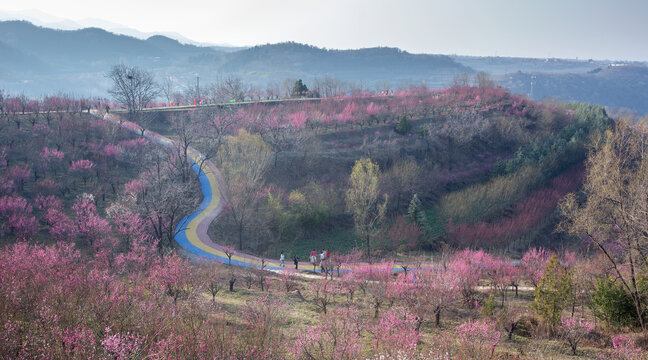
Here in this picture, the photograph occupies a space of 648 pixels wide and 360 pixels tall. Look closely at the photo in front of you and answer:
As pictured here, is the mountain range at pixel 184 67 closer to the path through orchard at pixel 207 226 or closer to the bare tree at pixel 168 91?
the bare tree at pixel 168 91

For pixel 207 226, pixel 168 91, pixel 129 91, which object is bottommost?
pixel 207 226

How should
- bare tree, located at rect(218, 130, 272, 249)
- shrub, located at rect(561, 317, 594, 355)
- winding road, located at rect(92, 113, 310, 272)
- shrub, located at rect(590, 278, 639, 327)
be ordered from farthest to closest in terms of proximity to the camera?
bare tree, located at rect(218, 130, 272, 249) < winding road, located at rect(92, 113, 310, 272) < shrub, located at rect(590, 278, 639, 327) < shrub, located at rect(561, 317, 594, 355)

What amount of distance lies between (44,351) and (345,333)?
22.4ft

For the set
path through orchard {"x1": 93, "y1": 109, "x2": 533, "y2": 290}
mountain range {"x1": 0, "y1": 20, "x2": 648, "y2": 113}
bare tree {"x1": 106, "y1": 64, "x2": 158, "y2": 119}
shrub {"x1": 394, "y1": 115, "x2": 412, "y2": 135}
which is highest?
mountain range {"x1": 0, "y1": 20, "x2": 648, "y2": 113}

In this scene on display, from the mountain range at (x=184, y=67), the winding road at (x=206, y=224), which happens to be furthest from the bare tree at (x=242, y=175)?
the mountain range at (x=184, y=67)

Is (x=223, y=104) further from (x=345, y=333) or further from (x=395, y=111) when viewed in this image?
(x=345, y=333)

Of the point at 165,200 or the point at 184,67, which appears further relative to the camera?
the point at 184,67

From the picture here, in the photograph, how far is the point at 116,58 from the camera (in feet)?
608

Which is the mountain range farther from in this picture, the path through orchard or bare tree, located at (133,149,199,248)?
bare tree, located at (133,149,199,248)

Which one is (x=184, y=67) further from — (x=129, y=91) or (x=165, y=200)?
(x=165, y=200)

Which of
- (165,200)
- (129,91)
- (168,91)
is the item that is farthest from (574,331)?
(168,91)

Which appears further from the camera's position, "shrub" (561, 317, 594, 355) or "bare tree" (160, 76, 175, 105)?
"bare tree" (160, 76, 175, 105)

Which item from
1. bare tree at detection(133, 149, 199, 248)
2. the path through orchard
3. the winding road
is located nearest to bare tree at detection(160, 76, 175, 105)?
the winding road

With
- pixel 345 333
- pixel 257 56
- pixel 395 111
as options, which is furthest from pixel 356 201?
pixel 257 56
